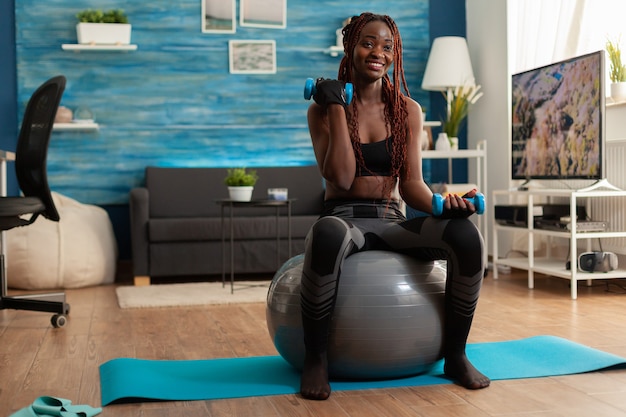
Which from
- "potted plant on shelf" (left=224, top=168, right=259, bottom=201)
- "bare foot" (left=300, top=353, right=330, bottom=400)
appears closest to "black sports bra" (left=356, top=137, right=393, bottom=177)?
"bare foot" (left=300, top=353, right=330, bottom=400)

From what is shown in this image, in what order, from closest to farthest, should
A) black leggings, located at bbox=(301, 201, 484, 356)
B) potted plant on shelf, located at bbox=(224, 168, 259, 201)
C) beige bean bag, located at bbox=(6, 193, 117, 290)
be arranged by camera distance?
black leggings, located at bbox=(301, 201, 484, 356)
potted plant on shelf, located at bbox=(224, 168, 259, 201)
beige bean bag, located at bbox=(6, 193, 117, 290)

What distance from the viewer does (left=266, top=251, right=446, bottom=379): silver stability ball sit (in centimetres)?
232

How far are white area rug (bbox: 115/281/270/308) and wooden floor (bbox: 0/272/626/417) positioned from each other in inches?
4.5

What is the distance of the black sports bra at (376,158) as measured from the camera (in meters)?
2.52

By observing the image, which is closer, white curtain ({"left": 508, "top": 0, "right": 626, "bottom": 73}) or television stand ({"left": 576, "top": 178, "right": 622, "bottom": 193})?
television stand ({"left": 576, "top": 178, "right": 622, "bottom": 193})

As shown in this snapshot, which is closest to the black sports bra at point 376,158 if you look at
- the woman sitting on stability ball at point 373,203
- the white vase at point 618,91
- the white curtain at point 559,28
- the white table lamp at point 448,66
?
the woman sitting on stability ball at point 373,203

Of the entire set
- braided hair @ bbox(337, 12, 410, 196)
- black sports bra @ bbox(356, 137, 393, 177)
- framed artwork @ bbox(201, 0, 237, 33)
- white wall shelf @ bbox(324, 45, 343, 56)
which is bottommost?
black sports bra @ bbox(356, 137, 393, 177)

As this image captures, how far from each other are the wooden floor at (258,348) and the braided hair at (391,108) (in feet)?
2.26

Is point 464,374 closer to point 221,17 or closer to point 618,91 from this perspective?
point 618,91

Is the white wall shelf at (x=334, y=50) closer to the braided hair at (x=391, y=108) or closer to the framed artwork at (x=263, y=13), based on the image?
the framed artwork at (x=263, y=13)

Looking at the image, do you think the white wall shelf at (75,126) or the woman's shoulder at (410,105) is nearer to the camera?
the woman's shoulder at (410,105)

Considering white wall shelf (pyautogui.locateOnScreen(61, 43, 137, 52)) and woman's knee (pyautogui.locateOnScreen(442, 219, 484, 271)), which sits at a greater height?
white wall shelf (pyautogui.locateOnScreen(61, 43, 137, 52))

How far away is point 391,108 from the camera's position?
2578mm

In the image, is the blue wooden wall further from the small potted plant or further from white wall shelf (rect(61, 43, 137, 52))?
the small potted plant
